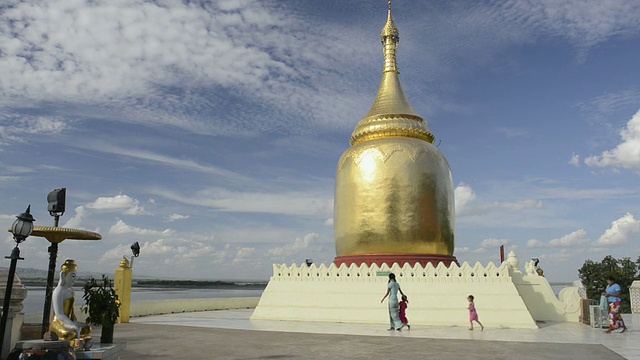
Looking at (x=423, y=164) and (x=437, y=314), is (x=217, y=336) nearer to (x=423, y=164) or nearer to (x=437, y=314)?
(x=437, y=314)

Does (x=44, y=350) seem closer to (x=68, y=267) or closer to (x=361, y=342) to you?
(x=68, y=267)

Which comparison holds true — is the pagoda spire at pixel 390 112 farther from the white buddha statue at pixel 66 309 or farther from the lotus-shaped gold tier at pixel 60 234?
the white buddha statue at pixel 66 309

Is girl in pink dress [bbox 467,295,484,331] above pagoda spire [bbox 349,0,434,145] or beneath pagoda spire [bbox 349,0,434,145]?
beneath

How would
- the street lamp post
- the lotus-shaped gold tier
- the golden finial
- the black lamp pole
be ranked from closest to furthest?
the street lamp post → the lotus-shaped gold tier → the black lamp pole → the golden finial

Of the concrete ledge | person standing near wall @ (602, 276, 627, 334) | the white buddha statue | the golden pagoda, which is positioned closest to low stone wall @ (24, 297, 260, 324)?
the concrete ledge

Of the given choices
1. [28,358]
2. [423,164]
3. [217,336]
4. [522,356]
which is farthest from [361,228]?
[28,358]

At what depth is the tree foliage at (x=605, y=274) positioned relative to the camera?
42.2m

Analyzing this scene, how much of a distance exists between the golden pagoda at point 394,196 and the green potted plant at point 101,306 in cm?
1548

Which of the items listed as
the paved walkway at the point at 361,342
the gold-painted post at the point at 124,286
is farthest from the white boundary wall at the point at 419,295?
the gold-painted post at the point at 124,286

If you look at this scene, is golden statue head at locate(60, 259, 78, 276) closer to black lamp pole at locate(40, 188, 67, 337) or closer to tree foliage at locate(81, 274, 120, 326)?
tree foliage at locate(81, 274, 120, 326)

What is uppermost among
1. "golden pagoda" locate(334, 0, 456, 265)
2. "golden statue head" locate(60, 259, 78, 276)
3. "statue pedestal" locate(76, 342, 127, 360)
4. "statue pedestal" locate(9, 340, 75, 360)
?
"golden pagoda" locate(334, 0, 456, 265)

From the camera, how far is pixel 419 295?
20.0 m

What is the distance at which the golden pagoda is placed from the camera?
24.8 meters

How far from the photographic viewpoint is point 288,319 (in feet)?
70.1
